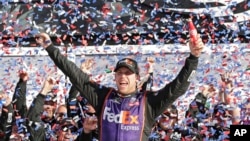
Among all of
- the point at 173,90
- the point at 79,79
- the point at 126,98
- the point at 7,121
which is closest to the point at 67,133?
the point at 7,121

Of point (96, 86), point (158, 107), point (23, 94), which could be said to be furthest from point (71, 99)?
point (158, 107)

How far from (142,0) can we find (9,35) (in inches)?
Result: 97.8

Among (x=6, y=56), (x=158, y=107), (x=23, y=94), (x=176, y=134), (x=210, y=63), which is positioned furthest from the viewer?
(x=6, y=56)

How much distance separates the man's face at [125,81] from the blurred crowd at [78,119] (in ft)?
3.35

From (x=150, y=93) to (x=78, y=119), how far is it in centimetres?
164

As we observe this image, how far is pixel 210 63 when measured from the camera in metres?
8.23

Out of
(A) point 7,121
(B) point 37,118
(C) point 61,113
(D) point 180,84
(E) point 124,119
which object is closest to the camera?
(D) point 180,84

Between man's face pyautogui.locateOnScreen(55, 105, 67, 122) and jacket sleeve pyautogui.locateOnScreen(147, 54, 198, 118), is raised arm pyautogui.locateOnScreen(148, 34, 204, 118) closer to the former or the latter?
jacket sleeve pyautogui.locateOnScreen(147, 54, 198, 118)

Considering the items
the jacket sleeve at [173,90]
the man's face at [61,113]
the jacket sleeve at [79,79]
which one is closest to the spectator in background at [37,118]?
the man's face at [61,113]

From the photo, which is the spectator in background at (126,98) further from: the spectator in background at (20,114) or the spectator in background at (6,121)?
the spectator in background at (6,121)

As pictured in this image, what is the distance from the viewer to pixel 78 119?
17.3 feet

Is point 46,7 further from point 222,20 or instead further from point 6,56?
point 222,20

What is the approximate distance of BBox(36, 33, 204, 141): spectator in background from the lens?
3.68 metres

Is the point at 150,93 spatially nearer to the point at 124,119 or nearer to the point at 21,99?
the point at 124,119
